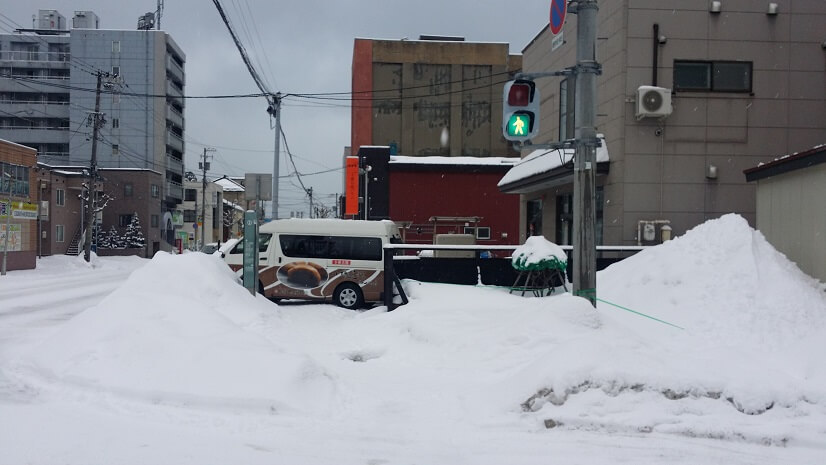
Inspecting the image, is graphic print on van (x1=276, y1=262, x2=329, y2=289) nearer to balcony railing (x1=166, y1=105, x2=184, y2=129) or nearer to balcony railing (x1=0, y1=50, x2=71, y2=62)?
balcony railing (x1=166, y1=105, x2=184, y2=129)

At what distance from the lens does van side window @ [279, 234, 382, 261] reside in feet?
48.9

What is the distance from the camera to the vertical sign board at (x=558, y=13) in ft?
26.3

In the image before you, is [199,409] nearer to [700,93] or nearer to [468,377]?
[468,377]

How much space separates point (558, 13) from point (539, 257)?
16.2 ft

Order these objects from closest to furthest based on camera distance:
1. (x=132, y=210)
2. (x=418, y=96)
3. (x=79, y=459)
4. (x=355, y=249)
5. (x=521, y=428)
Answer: (x=79, y=459), (x=521, y=428), (x=355, y=249), (x=418, y=96), (x=132, y=210)

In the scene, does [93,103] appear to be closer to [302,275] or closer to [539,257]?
[302,275]

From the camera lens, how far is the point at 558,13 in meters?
8.07

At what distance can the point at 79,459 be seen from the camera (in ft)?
14.7

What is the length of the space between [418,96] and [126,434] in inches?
1837

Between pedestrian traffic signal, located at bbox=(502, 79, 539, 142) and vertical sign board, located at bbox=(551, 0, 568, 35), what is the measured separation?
1.06m

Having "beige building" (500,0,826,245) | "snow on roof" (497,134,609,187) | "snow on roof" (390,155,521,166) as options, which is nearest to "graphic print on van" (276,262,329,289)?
"snow on roof" (497,134,609,187)

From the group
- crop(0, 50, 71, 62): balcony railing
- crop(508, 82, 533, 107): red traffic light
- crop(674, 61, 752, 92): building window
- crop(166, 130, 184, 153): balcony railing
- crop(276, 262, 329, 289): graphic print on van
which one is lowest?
crop(276, 262, 329, 289): graphic print on van

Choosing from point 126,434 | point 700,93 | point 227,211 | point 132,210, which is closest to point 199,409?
point 126,434

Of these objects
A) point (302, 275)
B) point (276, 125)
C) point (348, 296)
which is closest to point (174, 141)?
point (276, 125)
